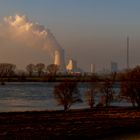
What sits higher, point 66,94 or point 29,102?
point 66,94

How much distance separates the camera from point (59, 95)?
55188mm

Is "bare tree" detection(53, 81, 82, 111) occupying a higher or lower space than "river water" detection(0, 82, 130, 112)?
higher

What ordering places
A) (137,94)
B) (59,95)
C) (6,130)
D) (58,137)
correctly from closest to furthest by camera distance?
(58,137) → (6,130) → (59,95) → (137,94)

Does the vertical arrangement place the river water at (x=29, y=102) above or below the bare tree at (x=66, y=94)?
below

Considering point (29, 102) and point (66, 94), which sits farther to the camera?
point (29, 102)

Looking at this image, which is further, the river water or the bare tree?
the river water

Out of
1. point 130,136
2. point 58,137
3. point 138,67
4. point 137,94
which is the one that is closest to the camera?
point 58,137

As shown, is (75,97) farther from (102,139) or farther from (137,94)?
(102,139)

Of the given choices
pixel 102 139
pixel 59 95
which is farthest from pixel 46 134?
pixel 59 95

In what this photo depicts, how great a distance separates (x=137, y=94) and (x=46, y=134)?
36.7 m

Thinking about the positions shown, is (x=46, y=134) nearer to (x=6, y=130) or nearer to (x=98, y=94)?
(x=6, y=130)

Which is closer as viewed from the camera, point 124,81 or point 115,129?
point 115,129

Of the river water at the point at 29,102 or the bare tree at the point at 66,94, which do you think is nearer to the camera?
the bare tree at the point at 66,94

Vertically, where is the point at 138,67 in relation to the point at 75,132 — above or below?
above
